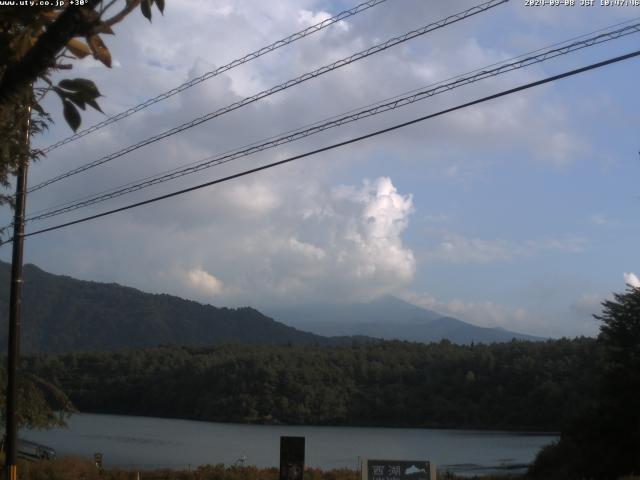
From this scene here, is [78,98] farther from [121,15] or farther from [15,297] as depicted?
[15,297]

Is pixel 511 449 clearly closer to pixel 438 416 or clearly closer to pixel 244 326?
pixel 438 416

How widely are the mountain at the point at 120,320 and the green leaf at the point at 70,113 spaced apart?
112699mm

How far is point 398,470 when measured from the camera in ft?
48.6

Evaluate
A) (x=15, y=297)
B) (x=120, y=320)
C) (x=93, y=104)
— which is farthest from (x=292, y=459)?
(x=120, y=320)

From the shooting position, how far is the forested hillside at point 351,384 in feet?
155

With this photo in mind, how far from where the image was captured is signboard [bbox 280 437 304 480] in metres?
16.1

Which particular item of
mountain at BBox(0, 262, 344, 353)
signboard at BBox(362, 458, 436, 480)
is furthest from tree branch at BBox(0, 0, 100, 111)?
mountain at BBox(0, 262, 344, 353)

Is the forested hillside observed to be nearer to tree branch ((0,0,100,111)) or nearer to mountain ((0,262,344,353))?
tree branch ((0,0,100,111))

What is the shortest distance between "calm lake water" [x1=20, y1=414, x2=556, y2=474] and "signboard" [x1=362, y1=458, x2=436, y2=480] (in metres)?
15.0

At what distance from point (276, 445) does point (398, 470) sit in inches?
1090

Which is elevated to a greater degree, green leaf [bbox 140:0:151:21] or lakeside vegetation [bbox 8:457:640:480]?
green leaf [bbox 140:0:151:21]

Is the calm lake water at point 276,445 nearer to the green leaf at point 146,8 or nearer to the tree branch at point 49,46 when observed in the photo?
the green leaf at point 146,8

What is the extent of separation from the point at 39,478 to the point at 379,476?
14.5 meters

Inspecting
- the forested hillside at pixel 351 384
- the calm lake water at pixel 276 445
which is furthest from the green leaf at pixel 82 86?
the forested hillside at pixel 351 384
